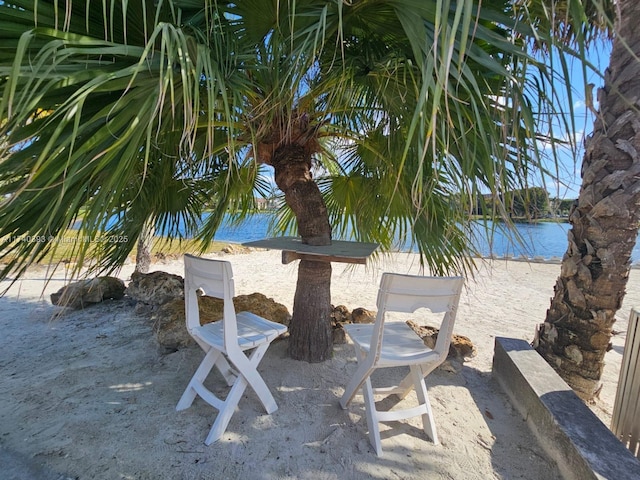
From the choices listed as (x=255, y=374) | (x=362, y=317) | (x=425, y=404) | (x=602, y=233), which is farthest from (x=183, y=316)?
(x=602, y=233)

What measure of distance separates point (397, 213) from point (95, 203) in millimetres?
2140

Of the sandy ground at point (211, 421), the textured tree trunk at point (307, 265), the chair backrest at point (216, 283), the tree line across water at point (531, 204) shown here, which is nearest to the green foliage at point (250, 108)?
the tree line across water at point (531, 204)

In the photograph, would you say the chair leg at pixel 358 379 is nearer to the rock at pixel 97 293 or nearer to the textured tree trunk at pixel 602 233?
the textured tree trunk at pixel 602 233

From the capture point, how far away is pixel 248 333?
6.64 ft

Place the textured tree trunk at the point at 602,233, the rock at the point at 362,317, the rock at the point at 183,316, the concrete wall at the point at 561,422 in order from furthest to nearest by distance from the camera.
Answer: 1. the rock at the point at 362,317
2. the rock at the point at 183,316
3. the textured tree trunk at the point at 602,233
4. the concrete wall at the point at 561,422

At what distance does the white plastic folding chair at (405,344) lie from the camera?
169 centimetres

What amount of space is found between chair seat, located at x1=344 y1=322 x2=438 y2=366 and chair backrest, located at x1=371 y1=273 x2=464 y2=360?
119mm

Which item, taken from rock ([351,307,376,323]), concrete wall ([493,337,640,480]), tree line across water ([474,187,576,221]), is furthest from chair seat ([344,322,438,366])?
rock ([351,307,376,323])

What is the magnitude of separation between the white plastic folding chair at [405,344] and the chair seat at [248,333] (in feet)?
1.62

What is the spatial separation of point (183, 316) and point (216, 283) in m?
1.31

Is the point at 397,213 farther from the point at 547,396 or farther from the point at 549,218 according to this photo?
the point at 547,396

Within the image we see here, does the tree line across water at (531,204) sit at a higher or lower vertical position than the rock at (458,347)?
higher

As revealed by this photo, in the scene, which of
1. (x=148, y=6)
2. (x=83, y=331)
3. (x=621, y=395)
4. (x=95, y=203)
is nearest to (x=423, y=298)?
(x=621, y=395)

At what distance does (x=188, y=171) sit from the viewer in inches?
103
